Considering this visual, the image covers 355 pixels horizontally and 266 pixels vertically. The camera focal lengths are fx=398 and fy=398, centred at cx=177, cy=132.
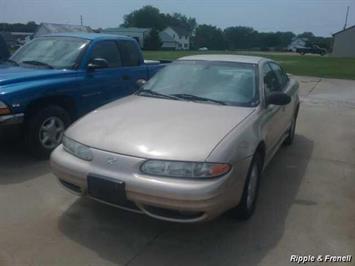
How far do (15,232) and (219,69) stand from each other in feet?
9.12

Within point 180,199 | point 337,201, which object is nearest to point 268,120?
point 337,201

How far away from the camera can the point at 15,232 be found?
3.48 metres

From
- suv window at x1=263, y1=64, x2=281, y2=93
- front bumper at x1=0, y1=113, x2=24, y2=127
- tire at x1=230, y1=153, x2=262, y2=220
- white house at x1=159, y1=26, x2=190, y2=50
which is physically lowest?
white house at x1=159, y1=26, x2=190, y2=50

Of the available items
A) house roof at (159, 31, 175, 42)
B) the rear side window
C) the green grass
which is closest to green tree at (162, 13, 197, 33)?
house roof at (159, 31, 175, 42)

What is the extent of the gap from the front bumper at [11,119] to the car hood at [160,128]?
1.28 metres

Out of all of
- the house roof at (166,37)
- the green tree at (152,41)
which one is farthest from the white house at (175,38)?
the green tree at (152,41)

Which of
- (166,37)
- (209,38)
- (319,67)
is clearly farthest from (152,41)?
(319,67)

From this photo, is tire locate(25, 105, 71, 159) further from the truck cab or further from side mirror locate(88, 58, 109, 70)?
side mirror locate(88, 58, 109, 70)

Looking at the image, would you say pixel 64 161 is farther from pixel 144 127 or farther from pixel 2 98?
pixel 2 98

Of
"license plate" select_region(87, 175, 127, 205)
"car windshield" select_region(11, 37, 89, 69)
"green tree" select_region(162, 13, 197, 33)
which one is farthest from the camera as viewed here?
"green tree" select_region(162, 13, 197, 33)

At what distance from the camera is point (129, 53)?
680cm

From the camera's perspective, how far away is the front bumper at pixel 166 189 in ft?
9.79

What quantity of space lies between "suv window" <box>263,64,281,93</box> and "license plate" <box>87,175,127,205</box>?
2195 millimetres

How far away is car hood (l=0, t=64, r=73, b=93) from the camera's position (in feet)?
16.1
